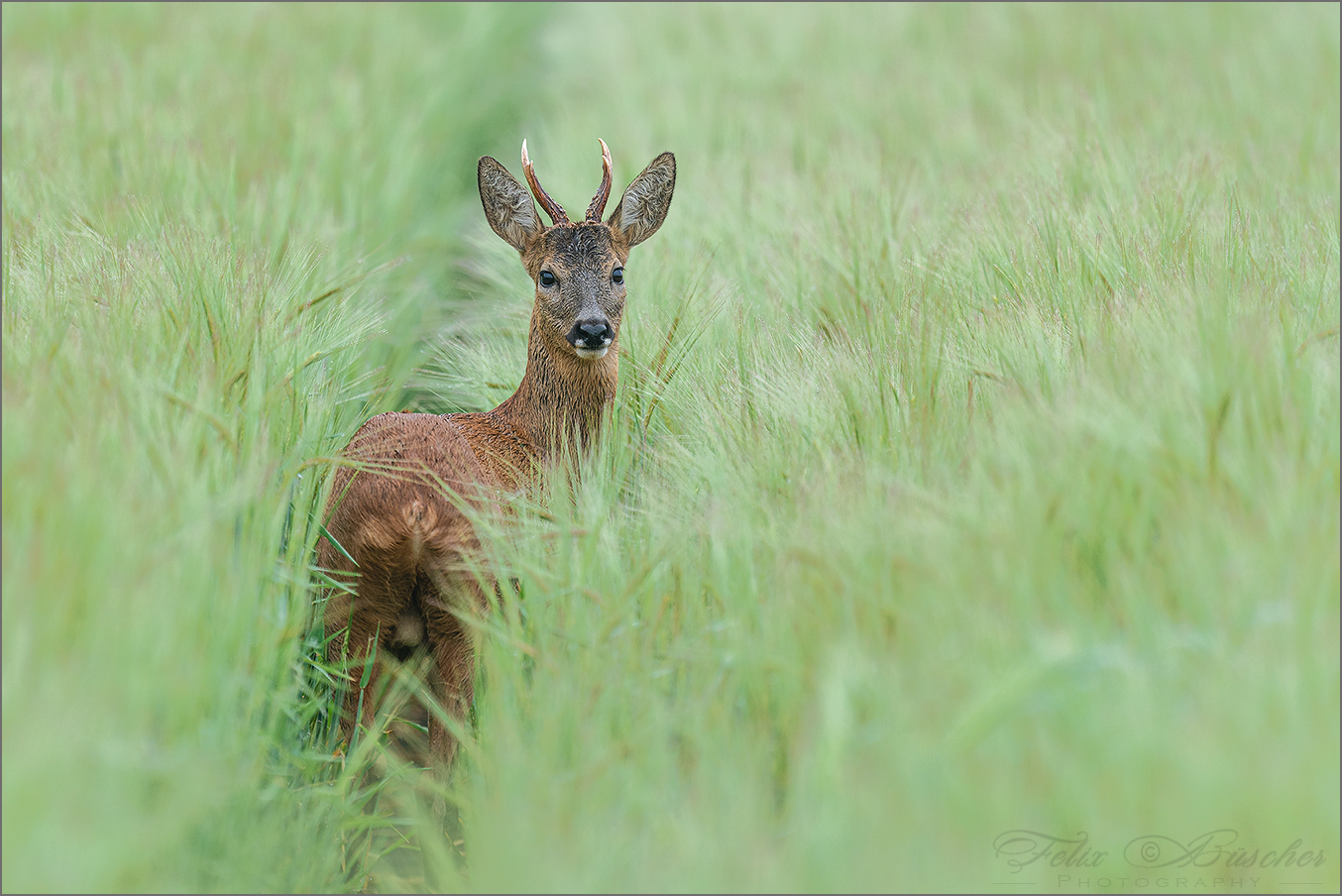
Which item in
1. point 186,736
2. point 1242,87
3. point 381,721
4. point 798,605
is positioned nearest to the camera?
point 186,736

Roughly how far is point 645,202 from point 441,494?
3.96ft

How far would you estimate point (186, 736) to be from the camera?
5.89 feet

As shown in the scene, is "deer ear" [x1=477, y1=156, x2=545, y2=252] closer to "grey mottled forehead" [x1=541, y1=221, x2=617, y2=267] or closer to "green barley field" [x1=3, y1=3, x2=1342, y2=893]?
"grey mottled forehead" [x1=541, y1=221, x2=617, y2=267]

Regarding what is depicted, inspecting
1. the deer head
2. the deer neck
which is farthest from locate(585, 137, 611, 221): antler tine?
the deer neck

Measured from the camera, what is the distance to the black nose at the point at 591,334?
3.06 m

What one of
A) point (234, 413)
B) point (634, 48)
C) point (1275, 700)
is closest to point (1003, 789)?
point (1275, 700)

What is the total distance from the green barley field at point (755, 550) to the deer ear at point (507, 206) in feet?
1.27

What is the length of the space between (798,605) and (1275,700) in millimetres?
691

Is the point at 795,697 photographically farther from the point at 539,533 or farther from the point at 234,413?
the point at 234,413

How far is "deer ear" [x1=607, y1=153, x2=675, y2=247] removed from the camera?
3.32 meters

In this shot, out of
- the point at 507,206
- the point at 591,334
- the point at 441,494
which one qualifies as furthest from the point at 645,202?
the point at 441,494

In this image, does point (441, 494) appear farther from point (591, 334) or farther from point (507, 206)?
point (507, 206)

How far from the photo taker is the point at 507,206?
11.0 ft

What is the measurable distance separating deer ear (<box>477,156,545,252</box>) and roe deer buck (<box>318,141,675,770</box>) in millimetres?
225
